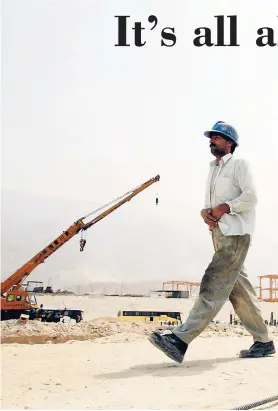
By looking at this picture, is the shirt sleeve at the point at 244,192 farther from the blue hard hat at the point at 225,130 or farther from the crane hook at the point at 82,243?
the crane hook at the point at 82,243

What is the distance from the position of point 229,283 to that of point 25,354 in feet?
4.16

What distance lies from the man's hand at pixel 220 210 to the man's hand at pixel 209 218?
0.02 m

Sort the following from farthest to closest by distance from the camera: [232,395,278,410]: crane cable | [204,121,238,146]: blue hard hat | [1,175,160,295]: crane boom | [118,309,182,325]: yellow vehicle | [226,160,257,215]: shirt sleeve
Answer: [1,175,160,295]: crane boom < [118,309,182,325]: yellow vehicle < [204,121,238,146]: blue hard hat < [226,160,257,215]: shirt sleeve < [232,395,278,410]: crane cable

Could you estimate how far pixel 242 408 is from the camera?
1950mm

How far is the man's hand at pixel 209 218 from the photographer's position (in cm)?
300

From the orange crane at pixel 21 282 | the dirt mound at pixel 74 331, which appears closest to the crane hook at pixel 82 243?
the orange crane at pixel 21 282

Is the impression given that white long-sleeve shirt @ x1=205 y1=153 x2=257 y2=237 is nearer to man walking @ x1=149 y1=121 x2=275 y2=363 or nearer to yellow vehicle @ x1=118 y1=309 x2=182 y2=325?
man walking @ x1=149 y1=121 x2=275 y2=363

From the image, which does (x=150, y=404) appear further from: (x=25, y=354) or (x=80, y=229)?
(x=80, y=229)

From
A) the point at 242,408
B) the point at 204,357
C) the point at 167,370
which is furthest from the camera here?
the point at 204,357

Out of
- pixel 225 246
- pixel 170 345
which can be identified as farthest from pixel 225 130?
pixel 170 345

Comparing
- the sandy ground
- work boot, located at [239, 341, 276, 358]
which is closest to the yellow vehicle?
the sandy ground

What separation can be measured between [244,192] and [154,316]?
50.9ft

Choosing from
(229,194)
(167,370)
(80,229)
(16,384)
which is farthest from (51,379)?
(80,229)

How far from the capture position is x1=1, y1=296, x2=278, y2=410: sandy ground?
2.08 m
